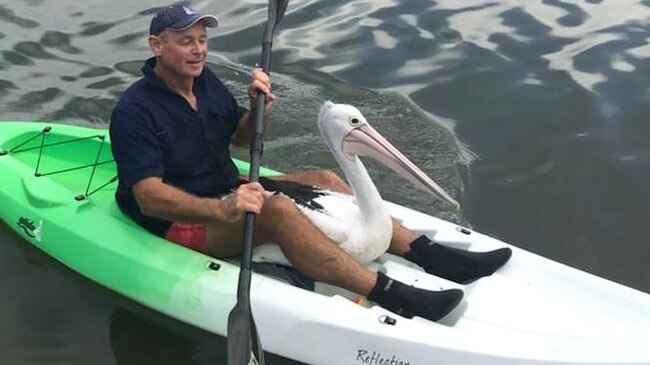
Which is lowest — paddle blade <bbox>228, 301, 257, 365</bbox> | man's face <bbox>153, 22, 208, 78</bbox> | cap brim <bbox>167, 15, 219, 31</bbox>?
paddle blade <bbox>228, 301, 257, 365</bbox>

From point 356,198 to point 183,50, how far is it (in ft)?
3.69

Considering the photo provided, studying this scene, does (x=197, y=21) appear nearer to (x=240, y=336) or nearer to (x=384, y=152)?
(x=384, y=152)

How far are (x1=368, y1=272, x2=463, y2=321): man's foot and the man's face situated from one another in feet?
4.47

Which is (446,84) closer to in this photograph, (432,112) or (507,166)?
(432,112)

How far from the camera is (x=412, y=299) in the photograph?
417 centimetres

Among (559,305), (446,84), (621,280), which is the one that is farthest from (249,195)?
(446,84)

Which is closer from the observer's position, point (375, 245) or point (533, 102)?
point (375, 245)

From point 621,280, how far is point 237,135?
2436 millimetres

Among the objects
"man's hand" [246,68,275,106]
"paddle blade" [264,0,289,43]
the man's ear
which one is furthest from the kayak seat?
"paddle blade" [264,0,289,43]

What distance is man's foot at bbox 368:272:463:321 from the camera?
416 centimetres

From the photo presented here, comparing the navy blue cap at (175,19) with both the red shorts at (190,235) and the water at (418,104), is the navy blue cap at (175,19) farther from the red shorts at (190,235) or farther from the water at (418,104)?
the water at (418,104)

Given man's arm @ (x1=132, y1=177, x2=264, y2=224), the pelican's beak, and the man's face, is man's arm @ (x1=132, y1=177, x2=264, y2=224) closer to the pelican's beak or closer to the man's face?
the man's face

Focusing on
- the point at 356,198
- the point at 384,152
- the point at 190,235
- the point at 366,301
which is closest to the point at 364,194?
the point at 356,198

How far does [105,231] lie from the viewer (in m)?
4.75
